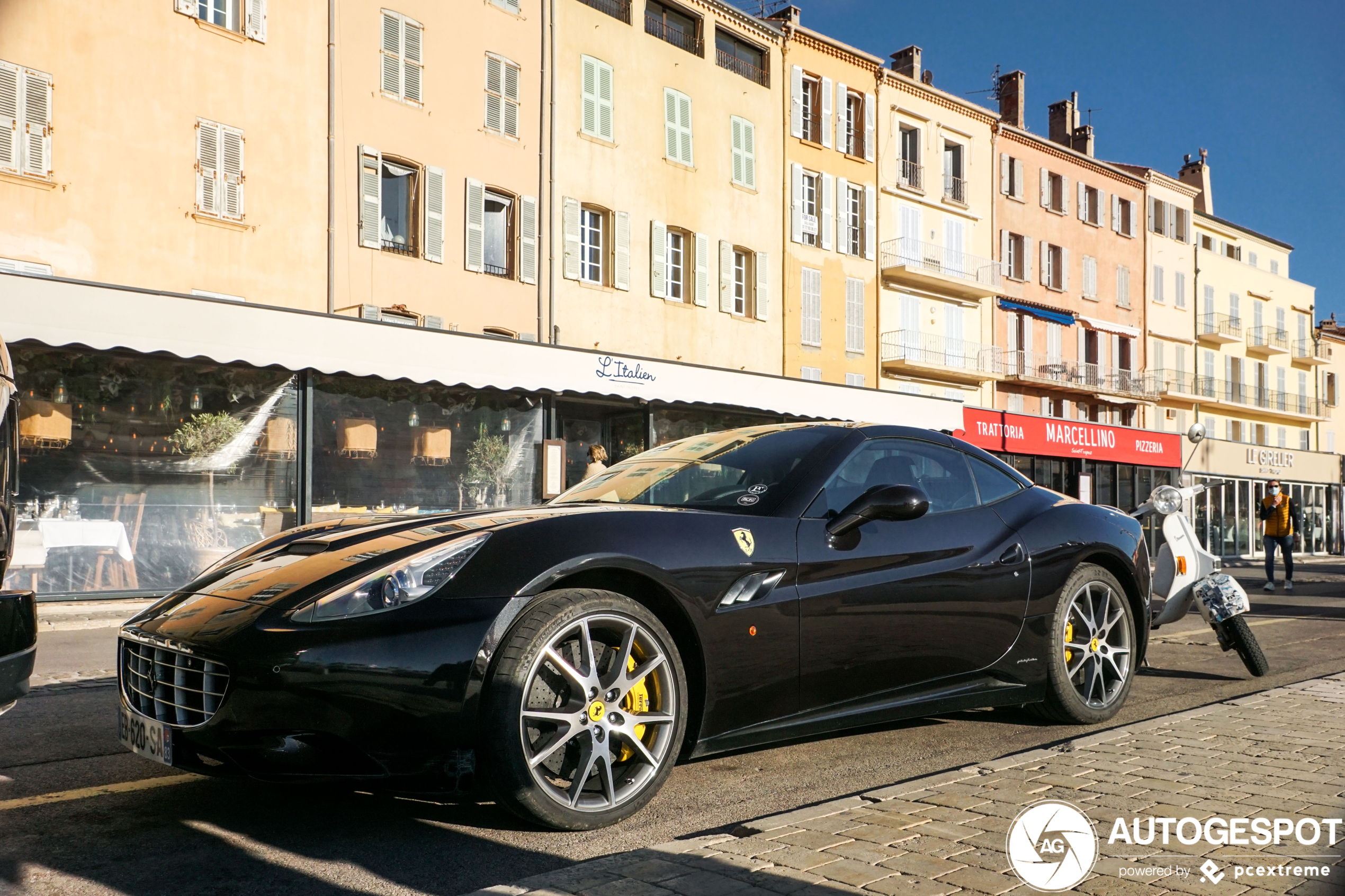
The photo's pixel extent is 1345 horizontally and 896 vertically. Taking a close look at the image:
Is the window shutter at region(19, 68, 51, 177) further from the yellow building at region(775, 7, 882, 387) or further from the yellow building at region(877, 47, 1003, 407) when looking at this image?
the yellow building at region(877, 47, 1003, 407)

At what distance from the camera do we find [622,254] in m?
23.7

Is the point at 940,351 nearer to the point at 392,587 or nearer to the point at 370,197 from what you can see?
the point at 370,197

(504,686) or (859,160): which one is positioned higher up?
(859,160)

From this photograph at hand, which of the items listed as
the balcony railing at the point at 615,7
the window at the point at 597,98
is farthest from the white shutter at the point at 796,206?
the window at the point at 597,98

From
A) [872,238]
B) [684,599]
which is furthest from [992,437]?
[684,599]

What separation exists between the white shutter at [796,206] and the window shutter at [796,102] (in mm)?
831

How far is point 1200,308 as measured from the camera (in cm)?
4794

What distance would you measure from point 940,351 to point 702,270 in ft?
→ 36.5

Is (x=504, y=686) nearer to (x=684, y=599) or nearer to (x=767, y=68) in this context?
(x=684, y=599)

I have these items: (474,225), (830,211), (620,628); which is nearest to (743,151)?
(830,211)

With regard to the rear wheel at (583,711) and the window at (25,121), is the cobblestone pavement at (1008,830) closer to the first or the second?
the rear wheel at (583,711)

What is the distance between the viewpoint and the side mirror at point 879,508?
4.34 metres

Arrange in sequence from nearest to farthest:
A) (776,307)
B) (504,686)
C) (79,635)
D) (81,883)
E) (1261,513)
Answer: (81,883), (504,686), (79,635), (1261,513), (776,307)

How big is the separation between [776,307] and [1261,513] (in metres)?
12.2
